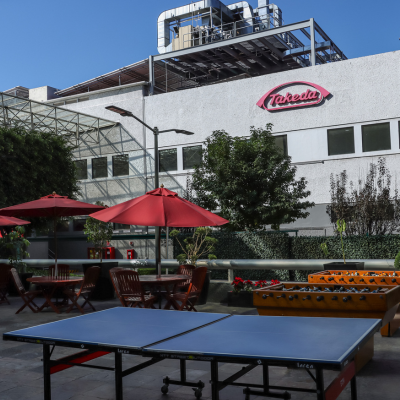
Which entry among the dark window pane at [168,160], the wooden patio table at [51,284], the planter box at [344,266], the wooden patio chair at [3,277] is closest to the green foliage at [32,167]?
the dark window pane at [168,160]

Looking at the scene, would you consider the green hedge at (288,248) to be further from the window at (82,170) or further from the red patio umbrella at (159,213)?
the window at (82,170)

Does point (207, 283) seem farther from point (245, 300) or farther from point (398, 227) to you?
point (398, 227)

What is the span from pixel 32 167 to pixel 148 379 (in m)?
19.6

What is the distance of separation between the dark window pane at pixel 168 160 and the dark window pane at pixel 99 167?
4.43 meters

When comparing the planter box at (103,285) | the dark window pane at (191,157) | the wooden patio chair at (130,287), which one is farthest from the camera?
the dark window pane at (191,157)

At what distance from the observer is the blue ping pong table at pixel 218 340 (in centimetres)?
295

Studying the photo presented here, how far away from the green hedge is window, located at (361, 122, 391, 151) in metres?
7.33

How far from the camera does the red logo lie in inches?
846

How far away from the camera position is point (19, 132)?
2334cm

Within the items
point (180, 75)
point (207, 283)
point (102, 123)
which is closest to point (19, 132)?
point (102, 123)

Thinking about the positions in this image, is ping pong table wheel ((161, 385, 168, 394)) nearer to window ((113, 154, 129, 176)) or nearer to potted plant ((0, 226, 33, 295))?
potted plant ((0, 226, 33, 295))

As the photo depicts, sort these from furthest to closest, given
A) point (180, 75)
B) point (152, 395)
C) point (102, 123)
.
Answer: point (180, 75) → point (102, 123) → point (152, 395)

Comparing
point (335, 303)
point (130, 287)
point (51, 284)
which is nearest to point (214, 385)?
point (335, 303)

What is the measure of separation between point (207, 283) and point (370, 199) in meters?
8.13
